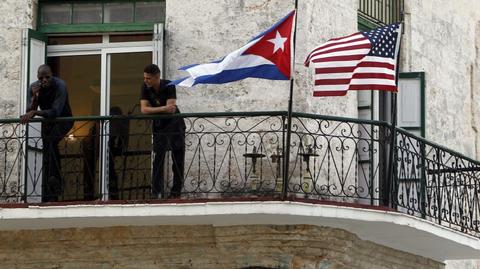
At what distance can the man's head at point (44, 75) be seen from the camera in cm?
2072

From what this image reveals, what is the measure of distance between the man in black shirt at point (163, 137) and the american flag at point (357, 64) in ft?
5.55

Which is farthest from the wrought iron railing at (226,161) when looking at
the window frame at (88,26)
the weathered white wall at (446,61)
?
the weathered white wall at (446,61)

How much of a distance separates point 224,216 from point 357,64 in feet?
7.46


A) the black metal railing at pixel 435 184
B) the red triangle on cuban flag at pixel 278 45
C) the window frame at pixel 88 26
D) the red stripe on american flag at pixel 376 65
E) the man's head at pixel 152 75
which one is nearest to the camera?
the red triangle on cuban flag at pixel 278 45

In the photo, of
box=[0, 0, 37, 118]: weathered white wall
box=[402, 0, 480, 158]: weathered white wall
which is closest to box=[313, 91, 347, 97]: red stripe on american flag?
box=[402, 0, 480, 158]: weathered white wall

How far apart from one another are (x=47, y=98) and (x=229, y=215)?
9.10 ft

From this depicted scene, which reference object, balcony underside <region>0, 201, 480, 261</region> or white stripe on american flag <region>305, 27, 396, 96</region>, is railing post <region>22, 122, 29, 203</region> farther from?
white stripe on american flag <region>305, 27, 396, 96</region>

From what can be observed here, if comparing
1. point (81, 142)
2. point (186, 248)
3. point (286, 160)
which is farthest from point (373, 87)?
point (81, 142)

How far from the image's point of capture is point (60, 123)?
814 inches

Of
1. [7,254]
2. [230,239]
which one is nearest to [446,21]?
[230,239]

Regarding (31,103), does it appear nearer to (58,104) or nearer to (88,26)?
(58,104)

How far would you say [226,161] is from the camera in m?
20.9

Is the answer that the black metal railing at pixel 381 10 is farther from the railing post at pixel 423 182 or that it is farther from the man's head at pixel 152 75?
the man's head at pixel 152 75

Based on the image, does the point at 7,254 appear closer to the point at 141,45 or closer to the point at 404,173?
the point at 141,45
